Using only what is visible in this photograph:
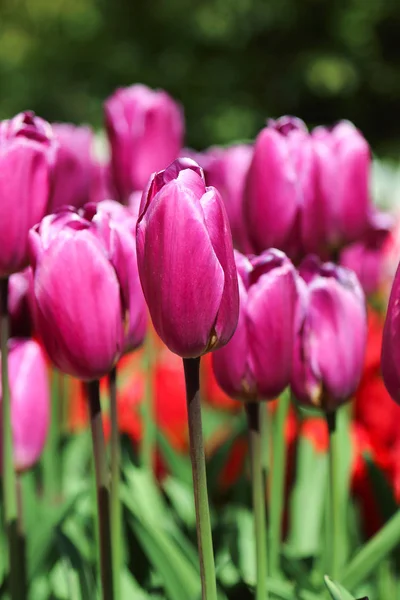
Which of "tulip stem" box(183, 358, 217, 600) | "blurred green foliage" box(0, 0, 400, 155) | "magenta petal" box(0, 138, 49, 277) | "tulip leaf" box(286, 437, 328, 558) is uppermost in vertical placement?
"blurred green foliage" box(0, 0, 400, 155)

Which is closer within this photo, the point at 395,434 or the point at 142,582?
the point at 142,582

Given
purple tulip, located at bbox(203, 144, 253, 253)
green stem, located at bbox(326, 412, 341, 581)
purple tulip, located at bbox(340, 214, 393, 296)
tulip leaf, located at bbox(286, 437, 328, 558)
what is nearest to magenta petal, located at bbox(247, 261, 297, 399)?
green stem, located at bbox(326, 412, 341, 581)

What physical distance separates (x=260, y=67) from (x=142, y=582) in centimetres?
1021

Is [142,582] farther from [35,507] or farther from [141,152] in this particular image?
[141,152]

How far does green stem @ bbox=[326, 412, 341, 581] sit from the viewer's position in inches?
31.9

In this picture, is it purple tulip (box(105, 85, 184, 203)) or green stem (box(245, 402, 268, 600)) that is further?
purple tulip (box(105, 85, 184, 203))

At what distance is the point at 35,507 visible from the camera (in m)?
1.22

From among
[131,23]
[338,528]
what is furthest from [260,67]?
[338,528]

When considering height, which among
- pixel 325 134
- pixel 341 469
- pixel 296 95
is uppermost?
pixel 296 95

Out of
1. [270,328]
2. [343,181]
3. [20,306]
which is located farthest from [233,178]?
[270,328]

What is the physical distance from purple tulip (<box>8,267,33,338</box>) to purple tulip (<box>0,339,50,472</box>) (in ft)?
0.09

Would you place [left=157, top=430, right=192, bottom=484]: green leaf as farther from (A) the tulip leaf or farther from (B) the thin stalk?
(B) the thin stalk

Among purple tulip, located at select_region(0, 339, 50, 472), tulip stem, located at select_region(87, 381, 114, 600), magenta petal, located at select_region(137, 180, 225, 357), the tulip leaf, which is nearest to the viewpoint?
magenta petal, located at select_region(137, 180, 225, 357)

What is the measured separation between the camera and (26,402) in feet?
3.04
